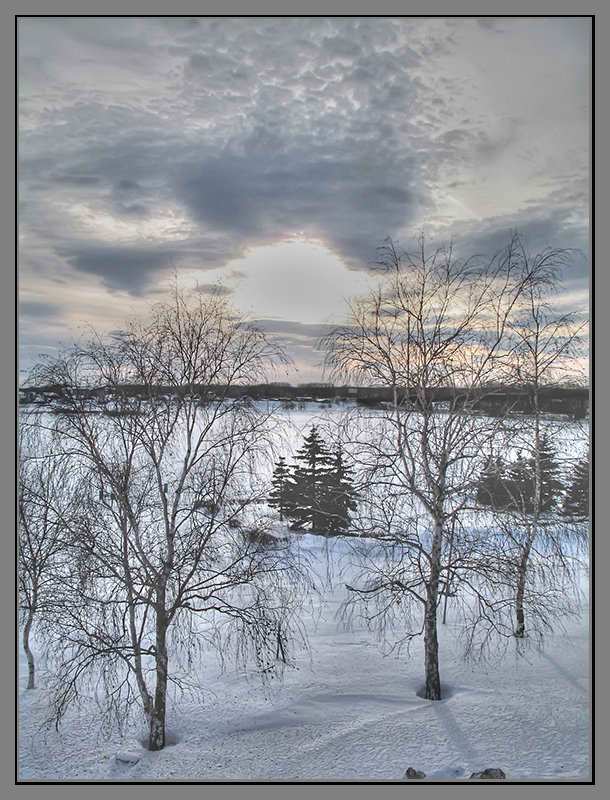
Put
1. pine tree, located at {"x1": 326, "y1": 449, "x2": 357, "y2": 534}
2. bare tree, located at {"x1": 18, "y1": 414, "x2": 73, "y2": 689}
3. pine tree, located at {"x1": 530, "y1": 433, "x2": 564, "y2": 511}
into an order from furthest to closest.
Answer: pine tree, located at {"x1": 326, "y1": 449, "x2": 357, "y2": 534} < pine tree, located at {"x1": 530, "y1": 433, "x2": 564, "y2": 511} < bare tree, located at {"x1": 18, "y1": 414, "x2": 73, "y2": 689}

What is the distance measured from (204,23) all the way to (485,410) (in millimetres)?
2986

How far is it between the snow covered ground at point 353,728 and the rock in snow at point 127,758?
0.5 inches

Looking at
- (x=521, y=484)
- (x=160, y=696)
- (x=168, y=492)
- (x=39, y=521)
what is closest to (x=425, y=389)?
(x=521, y=484)

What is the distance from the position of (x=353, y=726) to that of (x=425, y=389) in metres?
2.09

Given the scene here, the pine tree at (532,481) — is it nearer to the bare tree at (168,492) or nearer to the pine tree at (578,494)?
the pine tree at (578,494)

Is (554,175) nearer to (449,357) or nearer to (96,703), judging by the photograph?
(449,357)

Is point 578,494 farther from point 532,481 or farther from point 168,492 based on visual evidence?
point 168,492

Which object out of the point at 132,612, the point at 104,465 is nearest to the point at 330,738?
the point at 132,612

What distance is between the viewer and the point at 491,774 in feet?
8.58

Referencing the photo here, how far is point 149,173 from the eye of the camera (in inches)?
118

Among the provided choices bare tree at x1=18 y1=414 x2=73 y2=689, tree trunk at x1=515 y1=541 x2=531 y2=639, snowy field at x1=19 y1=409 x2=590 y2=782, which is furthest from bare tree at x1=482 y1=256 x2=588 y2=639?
bare tree at x1=18 y1=414 x2=73 y2=689

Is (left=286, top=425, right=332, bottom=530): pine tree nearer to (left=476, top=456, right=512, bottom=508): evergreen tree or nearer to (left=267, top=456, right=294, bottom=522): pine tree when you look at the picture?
(left=267, top=456, right=294, bottom=522): pine tree

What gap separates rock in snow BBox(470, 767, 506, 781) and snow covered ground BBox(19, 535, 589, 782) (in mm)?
28

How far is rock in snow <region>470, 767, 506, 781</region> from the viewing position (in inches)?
103
